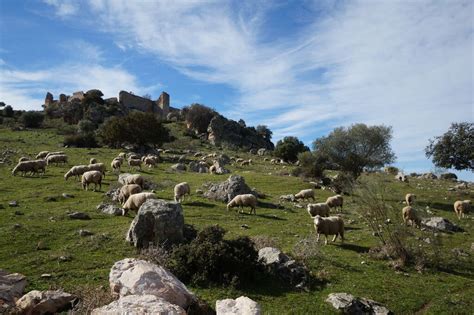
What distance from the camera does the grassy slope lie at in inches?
529

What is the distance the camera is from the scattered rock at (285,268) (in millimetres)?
14738

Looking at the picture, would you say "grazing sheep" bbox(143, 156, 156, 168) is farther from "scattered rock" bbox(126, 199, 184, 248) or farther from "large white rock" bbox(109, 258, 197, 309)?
"large white rock" bbox(109, 258, 197, 309)

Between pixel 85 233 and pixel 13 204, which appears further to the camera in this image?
pixel 13 204

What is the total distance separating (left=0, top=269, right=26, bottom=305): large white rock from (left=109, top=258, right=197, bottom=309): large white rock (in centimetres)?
255

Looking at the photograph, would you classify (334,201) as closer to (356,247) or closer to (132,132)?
(356,247)

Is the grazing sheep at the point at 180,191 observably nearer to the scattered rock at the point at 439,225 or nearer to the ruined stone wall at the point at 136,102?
the scattered rock at the point at 439,225

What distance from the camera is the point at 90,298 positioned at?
1095cm

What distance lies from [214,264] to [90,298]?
4.80 m

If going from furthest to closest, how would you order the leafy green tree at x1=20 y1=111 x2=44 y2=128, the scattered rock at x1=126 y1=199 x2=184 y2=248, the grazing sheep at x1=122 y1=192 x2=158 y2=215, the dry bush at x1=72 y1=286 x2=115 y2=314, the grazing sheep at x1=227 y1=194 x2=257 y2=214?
the leafy green tree at x1=20 y1=111 x2=44 y2=128 < the grazing sheep at x1=227 y1=194 x2=257 y2=214 < the grazing sheep at x1=122 y1=192 x2=158 y2=215 < the scattered rock at x1=126 y1=199 x2=184 y2=248 < the dry bush at x1=72 y1=286 x2=115 y2=314

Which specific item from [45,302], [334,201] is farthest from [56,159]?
[45,302]

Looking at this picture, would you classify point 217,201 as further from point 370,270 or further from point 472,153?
point 472,153

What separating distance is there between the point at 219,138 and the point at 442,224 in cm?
7935

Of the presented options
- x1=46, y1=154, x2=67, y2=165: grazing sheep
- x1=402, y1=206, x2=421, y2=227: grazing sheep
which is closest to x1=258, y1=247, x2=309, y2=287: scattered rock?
x1=402, y1=206, x2=421, y2=227: grazing sheep

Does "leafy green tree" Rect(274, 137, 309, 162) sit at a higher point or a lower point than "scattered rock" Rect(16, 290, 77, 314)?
higher
